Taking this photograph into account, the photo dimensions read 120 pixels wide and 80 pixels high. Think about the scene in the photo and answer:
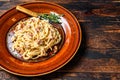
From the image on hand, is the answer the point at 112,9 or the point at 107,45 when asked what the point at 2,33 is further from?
the point at 112,9

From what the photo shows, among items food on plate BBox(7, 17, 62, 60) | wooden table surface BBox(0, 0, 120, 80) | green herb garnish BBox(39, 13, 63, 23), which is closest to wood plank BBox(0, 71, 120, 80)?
wooden table surface BBox(0, 0, 120, 80)

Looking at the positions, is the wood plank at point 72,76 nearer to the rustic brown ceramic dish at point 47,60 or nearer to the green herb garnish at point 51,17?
the rustic brown ceramic dish at point 47,60

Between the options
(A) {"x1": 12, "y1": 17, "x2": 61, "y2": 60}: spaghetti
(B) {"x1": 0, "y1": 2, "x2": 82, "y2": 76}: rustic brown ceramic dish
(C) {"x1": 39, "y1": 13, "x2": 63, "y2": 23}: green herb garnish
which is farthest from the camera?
(C) {"x1": 39, "y1": 13, "x2": 63, "y2": 23}: green herb garnish

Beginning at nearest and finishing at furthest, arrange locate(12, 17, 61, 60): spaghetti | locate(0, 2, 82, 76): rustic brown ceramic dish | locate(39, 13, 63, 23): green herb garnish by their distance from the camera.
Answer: locate(0, 2, 82, 76): rustic brown ceramic dish → locate(12, 17, 61, 60): spaghetti → locate(39, 13, 63, 23): green herb garnish

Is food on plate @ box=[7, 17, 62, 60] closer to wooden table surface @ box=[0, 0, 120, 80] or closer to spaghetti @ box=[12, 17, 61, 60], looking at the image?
spaghetti @ box=[12, 17, 61, 60]

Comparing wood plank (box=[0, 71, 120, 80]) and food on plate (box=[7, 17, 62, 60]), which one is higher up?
food on plate (box=[7, 17, 62, 60])
